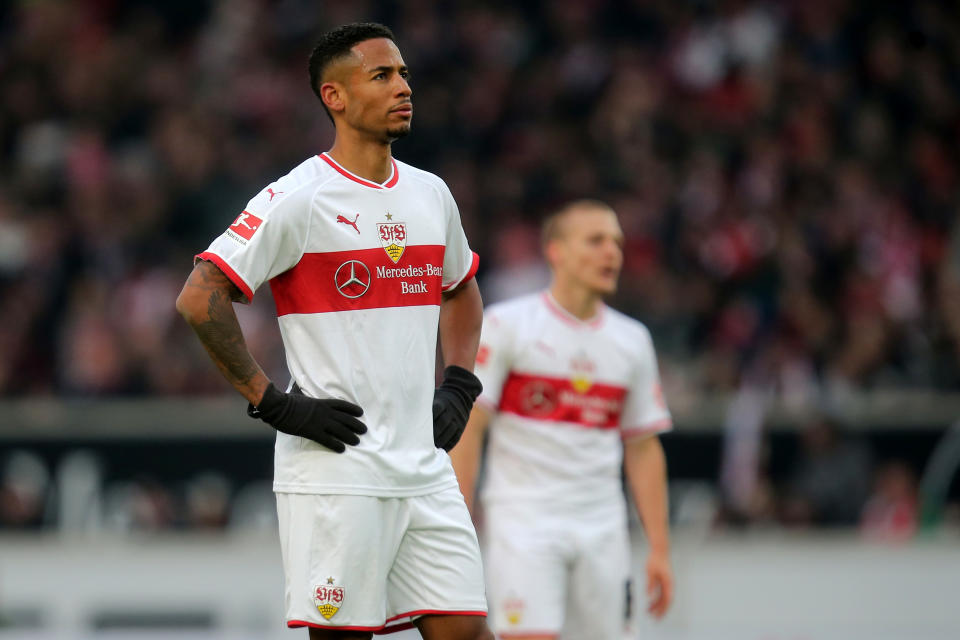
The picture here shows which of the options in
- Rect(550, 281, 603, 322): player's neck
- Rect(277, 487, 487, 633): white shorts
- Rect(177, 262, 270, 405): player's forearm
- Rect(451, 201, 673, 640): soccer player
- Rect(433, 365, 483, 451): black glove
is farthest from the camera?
Rect(550, 281, 603, 322): player's neck

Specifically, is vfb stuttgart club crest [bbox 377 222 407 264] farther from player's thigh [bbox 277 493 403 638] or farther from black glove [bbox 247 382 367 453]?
player's thigh [bbox 277 493 403 638]

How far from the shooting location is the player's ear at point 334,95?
4.48m

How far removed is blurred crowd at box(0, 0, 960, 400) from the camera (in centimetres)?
1139

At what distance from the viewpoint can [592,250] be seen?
21.8ft

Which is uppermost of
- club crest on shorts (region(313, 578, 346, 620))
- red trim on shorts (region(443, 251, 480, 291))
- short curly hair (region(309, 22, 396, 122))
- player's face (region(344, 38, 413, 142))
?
short curly hair (region(309, 22, 396, 122))

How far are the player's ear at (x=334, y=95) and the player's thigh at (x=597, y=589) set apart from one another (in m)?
2.61

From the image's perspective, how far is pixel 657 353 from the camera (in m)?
11.2

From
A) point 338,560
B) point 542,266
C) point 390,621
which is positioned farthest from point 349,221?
point 542,266

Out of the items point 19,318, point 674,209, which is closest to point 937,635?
point 674,209

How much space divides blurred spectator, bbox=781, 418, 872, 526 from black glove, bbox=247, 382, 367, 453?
20.4 feet

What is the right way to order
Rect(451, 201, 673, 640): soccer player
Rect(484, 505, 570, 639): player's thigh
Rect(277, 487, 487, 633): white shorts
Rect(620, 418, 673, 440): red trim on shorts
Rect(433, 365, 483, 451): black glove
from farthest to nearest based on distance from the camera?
Rect(620, 418, 673, 440): red trim on shorts, Rect(451, 201, 673, 640): soccer player, Rect(484, 505, 570, 639): player's thigh, Rect(433, 365, 483, 451): black glove, Rect(277, 487, 487, 633): white shorts

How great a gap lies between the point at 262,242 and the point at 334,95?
0.56 m

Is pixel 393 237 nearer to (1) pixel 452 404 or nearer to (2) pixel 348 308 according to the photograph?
(2) pixel 348 308

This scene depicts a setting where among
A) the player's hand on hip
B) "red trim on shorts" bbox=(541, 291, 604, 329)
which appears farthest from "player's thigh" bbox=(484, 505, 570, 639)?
"red trim on shorts" bbox=(541, 291, 604, 329)
